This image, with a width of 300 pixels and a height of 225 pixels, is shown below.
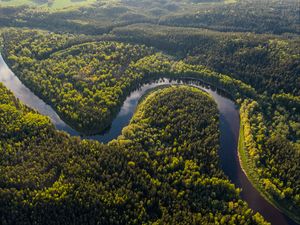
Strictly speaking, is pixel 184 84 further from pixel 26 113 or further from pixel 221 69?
pixel 26 113

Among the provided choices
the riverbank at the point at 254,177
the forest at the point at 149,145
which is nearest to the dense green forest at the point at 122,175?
the forest at the point at 149,145

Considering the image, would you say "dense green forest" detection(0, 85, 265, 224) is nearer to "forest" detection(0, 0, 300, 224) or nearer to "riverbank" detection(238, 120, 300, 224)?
"forest" detection(0, 0, 300, 224)

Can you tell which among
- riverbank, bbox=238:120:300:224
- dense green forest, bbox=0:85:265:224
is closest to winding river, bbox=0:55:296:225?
riverbank, bbox=238:120:300:224

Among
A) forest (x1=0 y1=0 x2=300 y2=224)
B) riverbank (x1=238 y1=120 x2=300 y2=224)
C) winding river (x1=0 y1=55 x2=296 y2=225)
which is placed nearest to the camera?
forest (x1=0 y1=0 x2=300 y2=224)

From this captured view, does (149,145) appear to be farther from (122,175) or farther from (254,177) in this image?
(254,177)

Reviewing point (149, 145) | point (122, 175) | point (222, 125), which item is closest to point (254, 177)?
point (222, 125)

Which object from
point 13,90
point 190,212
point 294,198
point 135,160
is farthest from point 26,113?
point 294,198

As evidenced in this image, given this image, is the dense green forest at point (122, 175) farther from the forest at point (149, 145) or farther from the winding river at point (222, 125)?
the winding river at point (222, 125)
